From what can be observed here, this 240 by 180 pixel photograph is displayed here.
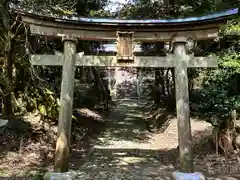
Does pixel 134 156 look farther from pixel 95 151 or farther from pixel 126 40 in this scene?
pixel 126 40

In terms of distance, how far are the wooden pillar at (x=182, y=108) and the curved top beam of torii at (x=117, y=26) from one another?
362 mm

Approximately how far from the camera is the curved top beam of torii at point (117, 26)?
22.9 ft

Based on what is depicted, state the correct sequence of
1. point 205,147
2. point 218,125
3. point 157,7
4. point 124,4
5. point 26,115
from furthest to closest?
point 124,4
point 157,7
point 26,115
point 205,147
point 218,125

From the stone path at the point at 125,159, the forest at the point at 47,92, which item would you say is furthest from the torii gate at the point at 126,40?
the stone path at the point at 125,159

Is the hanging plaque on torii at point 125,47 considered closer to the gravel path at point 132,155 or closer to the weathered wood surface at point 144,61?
the weathered wood surface at point 144,61

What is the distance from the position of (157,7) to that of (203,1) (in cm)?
221

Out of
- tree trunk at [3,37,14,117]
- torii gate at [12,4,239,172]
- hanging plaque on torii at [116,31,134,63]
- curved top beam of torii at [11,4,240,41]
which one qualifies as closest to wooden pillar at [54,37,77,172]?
torii gate at [12,4,239,172]

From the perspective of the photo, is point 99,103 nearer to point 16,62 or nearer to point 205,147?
point 16,62

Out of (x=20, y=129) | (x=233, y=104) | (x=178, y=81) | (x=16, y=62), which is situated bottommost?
(x=20, y=129)

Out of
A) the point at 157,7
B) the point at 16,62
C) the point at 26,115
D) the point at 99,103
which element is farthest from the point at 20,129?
the point at 99,103

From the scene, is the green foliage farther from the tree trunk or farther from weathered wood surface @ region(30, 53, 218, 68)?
the tree trunk

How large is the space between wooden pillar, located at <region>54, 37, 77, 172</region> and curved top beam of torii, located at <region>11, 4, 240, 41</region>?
0.36 m

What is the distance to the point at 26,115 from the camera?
33.3ft

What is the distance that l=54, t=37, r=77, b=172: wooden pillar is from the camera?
673 centimetres
